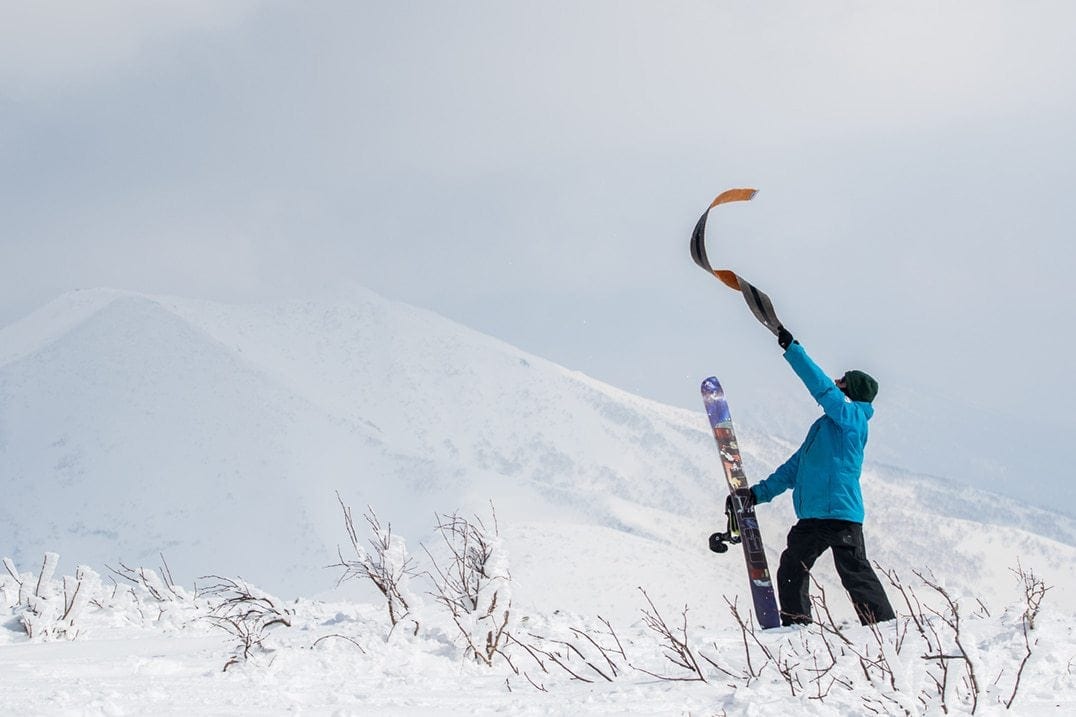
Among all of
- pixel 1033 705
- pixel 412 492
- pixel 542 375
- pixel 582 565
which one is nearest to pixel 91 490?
pixel 412 492

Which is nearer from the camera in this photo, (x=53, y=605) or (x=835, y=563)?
(x=835, y=563)

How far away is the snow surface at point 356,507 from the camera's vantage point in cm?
385

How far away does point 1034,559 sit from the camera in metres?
42.6

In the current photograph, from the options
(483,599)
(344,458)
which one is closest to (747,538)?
(483,599)

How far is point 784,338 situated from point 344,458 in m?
28.9

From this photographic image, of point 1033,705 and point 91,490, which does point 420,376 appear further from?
point 1033,705

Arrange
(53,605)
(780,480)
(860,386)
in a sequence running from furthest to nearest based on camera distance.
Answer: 1. (53,605)
2. (780,480)
3. (860,386)

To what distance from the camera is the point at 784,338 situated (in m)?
5.22

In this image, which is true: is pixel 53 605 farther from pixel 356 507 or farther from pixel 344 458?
pixel 344 458

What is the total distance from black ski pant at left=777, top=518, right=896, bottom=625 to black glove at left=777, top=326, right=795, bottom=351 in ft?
3.38

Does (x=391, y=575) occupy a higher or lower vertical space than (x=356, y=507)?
higher

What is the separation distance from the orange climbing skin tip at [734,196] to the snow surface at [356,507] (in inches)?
105

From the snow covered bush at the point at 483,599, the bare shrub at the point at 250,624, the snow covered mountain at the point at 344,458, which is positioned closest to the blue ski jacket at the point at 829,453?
the snow covered bush at the point at 483,599

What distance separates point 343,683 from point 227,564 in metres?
22.9
